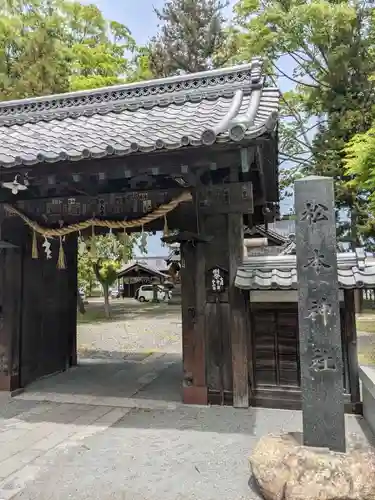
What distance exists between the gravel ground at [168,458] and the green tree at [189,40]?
2250cm

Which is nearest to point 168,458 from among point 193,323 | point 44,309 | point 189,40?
point 193,323

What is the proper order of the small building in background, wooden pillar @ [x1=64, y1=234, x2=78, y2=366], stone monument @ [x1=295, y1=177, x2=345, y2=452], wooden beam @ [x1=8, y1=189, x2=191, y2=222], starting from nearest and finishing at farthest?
stone monument @ [x1=295, y1=177, x2=345, y2=452] < wooden beam @ [x1=8, y1=189, x2=191, y2=222] < wooden pillar @ [x1=64, y1=234, x2=78, y2=366] < the small building in background

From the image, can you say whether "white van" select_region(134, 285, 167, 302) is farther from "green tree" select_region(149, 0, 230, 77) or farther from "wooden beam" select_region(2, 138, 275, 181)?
"wooden beam" select_region(2, 138, 275, 181)

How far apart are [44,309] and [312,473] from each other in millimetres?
6019

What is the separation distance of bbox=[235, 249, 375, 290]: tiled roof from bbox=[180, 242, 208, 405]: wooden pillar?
27.7 inches

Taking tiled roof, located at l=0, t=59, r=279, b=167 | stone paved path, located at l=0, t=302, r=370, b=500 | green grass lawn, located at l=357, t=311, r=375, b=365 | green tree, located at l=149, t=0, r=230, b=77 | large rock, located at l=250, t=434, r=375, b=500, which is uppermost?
green tree, located at l=149, t=0, r=230, b=77

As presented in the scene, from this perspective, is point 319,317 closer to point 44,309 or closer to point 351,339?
point 351,339

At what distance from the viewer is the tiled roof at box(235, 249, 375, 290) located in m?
5.03

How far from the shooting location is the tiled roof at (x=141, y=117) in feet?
15.8

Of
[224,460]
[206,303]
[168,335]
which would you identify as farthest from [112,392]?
[168,335]

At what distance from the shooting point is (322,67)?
788 inches

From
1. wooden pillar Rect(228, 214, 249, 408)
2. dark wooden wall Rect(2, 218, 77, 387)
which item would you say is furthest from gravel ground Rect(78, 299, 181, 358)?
wooden pillar Rect(228, 214, 249, 408)

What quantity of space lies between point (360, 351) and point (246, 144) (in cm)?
828

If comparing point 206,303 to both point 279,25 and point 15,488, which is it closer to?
point 15,488
